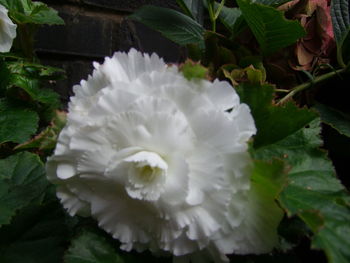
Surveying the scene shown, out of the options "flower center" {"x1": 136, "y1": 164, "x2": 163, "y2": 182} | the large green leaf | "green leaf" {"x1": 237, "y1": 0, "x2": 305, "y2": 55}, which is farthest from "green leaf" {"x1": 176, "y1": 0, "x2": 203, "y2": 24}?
"flower center" {"x1": 136, "y1": 164, "x2": 163, "y2": 182}

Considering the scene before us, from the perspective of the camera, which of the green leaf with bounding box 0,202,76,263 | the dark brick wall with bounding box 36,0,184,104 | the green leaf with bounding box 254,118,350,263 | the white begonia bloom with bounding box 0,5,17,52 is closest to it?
the green leaf with bounding box 254,118,350,263

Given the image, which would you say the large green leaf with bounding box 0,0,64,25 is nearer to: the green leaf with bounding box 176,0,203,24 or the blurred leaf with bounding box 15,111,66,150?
the green leaf with bounding box 176,0,203,24

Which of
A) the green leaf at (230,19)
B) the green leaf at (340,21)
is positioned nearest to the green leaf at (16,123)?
the green leaf at (230,19)

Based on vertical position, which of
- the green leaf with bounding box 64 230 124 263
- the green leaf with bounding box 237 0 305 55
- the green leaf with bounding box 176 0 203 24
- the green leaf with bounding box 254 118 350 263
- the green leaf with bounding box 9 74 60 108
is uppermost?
the green leaf with bounding box 237 0 305 55

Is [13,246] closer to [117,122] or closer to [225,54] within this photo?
[117,122]

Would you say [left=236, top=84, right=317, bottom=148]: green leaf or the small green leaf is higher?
the small green leaf

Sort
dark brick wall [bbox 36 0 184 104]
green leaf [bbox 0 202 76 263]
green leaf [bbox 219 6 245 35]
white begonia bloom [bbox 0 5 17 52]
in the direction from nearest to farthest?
green leaf [bbox 0 202 76 263] → green leaf [bbox 219 6 245 35] → white begonia bloom [bbox 0 5 17 52] → dark brick wall [bbox 36 0 184 104]

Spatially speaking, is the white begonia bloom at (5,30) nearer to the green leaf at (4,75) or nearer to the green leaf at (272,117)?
the green leaf at (4,75)
